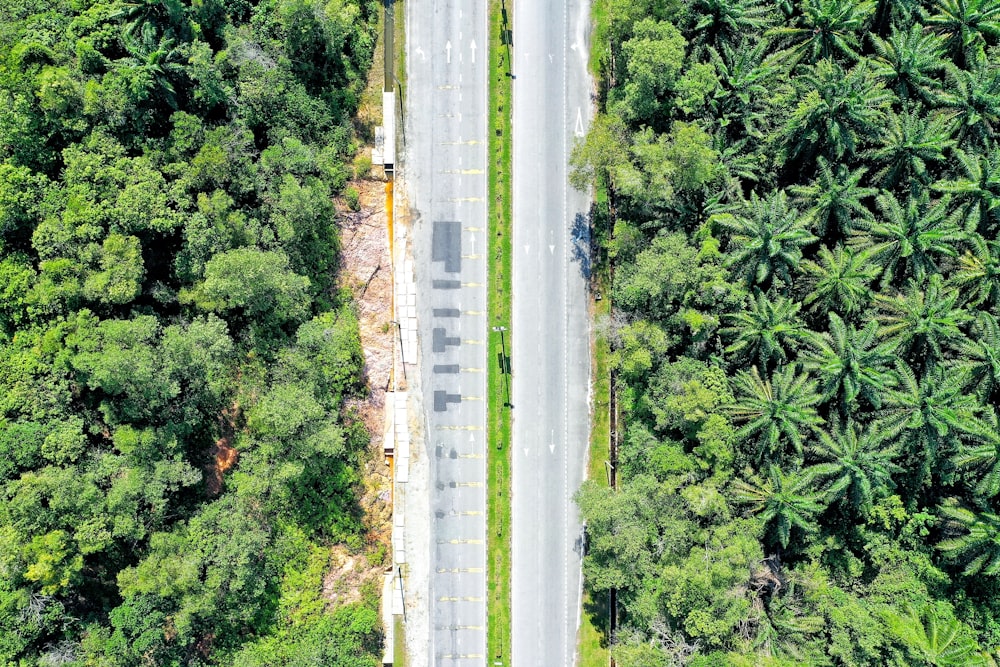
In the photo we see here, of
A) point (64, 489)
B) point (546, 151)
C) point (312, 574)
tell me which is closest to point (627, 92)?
point (546, 151)

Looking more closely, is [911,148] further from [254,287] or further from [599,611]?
[254,287]

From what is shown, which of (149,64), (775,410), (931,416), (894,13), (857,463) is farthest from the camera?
(894,13)

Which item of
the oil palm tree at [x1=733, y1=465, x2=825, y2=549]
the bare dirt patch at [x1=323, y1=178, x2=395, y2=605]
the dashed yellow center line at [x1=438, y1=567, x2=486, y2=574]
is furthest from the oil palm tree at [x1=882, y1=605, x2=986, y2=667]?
the bare dirt patch at [x1=323, y1=178, x2=395, y2=605]

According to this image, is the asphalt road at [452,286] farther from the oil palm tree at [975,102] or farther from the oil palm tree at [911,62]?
the oil palm tree at [975,102]

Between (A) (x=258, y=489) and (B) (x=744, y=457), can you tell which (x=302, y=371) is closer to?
(A) (x=258, y=489)

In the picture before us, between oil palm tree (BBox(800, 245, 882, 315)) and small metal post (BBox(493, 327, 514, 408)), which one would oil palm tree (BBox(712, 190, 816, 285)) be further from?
small metal post (BBox(493, 327, 514, 408))

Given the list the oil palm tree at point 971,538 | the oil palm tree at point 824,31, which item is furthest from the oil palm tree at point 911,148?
the oil palm tree at point 971,538

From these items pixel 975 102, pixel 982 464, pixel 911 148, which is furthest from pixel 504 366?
pixel 975 102
